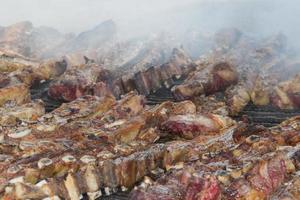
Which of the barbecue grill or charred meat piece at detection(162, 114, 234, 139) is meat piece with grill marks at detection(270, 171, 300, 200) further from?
charred meat piece at detection(162, 114, 234, 139)

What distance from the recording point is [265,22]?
31.3 m

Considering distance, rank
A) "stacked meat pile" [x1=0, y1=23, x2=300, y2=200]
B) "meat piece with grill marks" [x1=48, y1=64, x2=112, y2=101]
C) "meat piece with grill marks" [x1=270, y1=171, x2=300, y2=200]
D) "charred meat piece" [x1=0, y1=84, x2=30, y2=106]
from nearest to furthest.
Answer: "meat piece with grill marks" [x1=270, y1=171, x2=300, y2=200] → "stacked meat pile" [x1=0, y1=23, x2=300, y2=200] → "charred meat piece" [x1=0, y1=84, x2=30, y2=106] → "meat piece with grill marks" [x1=48, y1=64, x2=112, y2=101]

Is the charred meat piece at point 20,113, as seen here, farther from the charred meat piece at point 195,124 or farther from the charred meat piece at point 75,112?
the charred meat piece at point 195,124

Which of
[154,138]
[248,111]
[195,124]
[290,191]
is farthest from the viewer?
[248,111]

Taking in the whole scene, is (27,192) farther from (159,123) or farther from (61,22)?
(61,22)

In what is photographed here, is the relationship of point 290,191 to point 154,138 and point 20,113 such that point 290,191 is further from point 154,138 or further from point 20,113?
point 20,113

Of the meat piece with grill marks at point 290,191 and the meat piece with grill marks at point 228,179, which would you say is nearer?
the meat piece with grill marks at point 290,191

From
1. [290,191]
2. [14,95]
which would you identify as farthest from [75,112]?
[290,191]

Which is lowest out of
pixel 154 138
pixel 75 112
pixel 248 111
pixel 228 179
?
pixel 248 111

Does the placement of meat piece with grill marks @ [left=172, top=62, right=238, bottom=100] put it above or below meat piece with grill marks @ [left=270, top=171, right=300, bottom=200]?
below

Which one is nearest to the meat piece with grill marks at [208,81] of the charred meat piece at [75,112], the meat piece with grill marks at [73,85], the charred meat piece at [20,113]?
the charred meat piece at [75,112]

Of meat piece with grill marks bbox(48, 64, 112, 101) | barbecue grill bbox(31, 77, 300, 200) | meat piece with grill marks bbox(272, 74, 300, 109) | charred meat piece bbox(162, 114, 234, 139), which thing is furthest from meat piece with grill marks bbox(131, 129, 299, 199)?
meat piece with grill marks bbox(48, 64, 112, 101)

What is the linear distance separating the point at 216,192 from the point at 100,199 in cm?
284

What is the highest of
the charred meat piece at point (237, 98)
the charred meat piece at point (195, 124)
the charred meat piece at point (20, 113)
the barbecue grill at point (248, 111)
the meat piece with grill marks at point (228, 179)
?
the meat piece with grill marks at point (228, 179)
